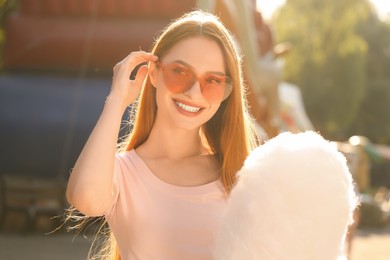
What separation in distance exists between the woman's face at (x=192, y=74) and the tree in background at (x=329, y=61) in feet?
105

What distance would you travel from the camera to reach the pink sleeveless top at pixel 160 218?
2.18 metres

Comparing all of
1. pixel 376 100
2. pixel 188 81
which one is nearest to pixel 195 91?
pixel 188 81

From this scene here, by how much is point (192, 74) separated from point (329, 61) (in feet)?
107

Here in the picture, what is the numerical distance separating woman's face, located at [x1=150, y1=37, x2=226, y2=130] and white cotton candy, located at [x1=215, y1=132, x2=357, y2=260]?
31cm

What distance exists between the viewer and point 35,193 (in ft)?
35.4

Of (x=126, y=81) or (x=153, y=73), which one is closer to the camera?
(x=126, y=81)

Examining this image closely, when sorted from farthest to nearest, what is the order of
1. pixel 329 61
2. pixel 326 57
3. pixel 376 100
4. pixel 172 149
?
pixel 376 100, pixel 329 61, pixel 326 57, pixel 172 149

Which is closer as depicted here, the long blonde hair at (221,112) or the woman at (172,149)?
the woman at (172,149)

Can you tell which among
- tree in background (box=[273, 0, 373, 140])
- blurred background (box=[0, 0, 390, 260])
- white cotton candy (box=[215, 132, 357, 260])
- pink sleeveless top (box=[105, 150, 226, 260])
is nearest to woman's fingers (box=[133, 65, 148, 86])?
pink sleeveless top (box=[105, 150, 226, 260])

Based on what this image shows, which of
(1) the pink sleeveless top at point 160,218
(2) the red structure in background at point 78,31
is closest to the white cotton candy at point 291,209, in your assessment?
(1) the pink sleeveless top at point 160,218

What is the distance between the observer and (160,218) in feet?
7.19

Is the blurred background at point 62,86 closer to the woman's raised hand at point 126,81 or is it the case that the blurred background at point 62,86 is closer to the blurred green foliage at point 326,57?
the woman's raised hand at point 126,81

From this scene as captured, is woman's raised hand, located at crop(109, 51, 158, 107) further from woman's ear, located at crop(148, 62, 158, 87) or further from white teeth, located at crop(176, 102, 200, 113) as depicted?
white teeth, located at crop(176, 102, 200, 113)

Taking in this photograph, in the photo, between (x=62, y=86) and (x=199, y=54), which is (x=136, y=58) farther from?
(x=62, y=86)
